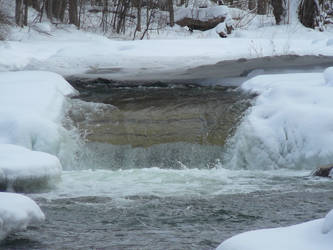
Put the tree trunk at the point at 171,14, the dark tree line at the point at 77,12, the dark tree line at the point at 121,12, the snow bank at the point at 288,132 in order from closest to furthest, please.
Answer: the snow bank at the point at 288,132
the dark tree line at the point at 121,12
the dark tree line at the point at 77,12
the tree trunk at the point at 171,14

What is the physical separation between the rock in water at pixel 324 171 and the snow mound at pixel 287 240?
3686 mm

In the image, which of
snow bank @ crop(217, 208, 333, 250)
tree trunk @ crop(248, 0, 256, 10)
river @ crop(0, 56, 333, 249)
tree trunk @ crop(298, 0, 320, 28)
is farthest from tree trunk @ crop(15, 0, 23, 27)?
snow bank @ crop(217, 208, 333, 250)

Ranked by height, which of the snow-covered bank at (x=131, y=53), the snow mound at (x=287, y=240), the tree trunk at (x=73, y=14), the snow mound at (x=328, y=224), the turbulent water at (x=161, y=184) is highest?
the snow mound at (x=328, y=224)

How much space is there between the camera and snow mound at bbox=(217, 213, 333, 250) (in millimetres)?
3412

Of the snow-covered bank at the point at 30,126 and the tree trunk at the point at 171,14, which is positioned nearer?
the snow-covered bank at the point at 30,126

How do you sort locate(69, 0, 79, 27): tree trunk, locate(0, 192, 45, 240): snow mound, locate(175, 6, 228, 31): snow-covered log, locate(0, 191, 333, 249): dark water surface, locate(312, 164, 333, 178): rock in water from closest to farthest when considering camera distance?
locate(0, 192, 45, 240): snow mound, locate(0, 191, 333, 249): dark water surface, locate(312, 164, 333, 178): rock in water, locate(69, 0, 79, 27): tree trunk, locate(175, 6, 228, 31): snow-covered log

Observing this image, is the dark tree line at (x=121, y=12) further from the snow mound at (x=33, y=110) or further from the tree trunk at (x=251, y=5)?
the snow mound at (x=33, y=110)

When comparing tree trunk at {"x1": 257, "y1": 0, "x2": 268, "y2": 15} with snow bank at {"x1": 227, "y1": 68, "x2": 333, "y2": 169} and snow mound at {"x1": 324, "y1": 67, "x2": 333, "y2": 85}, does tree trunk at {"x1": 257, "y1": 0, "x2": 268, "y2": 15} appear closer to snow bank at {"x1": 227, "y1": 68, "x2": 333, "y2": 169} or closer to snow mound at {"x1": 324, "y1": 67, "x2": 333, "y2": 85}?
snow mound at {"x1": 324, "y1": 67, "x2": 333, "y2": 85}

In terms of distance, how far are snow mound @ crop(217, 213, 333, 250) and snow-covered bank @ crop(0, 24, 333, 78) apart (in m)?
9.55

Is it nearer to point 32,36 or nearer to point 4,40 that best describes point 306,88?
point 4,40

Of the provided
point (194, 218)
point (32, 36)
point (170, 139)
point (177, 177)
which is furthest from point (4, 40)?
point (194, 218)

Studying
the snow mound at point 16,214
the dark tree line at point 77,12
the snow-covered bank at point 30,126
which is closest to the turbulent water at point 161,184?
the snow mound at point 16,214

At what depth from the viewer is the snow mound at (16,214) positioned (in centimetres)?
495

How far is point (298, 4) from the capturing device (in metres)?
20.5
